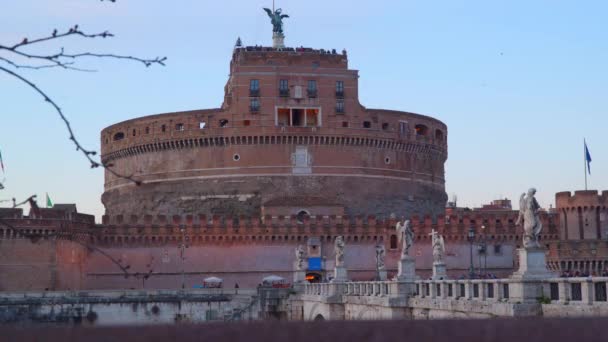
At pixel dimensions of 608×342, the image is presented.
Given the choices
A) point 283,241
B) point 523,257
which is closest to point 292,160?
point 283,241

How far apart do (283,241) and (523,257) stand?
1823 inches

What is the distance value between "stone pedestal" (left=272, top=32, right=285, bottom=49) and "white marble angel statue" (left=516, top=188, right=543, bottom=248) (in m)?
61.5

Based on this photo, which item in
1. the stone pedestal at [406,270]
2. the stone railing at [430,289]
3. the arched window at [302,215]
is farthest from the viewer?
the arched window at [302,215]

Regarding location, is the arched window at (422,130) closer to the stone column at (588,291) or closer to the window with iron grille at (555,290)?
the window with iron grille at (555,290)

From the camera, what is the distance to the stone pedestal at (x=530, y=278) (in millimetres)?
20500

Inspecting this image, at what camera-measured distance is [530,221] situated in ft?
A: 72.2

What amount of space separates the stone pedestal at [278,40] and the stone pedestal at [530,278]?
63501 mm

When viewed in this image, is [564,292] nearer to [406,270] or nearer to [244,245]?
[406,270]

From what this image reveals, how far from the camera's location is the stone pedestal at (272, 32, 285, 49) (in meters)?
83.2

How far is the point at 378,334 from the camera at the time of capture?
2.83m

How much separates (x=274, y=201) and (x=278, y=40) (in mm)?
17610

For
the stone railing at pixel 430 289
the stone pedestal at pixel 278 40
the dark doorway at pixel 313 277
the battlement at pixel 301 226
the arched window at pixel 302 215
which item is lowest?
the stone railing at pixel 430 289

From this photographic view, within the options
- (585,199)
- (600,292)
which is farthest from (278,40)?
(600,292)

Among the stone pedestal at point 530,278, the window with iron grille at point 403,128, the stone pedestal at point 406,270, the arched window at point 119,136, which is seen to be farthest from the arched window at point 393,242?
the stone pedestal at point 530,278
